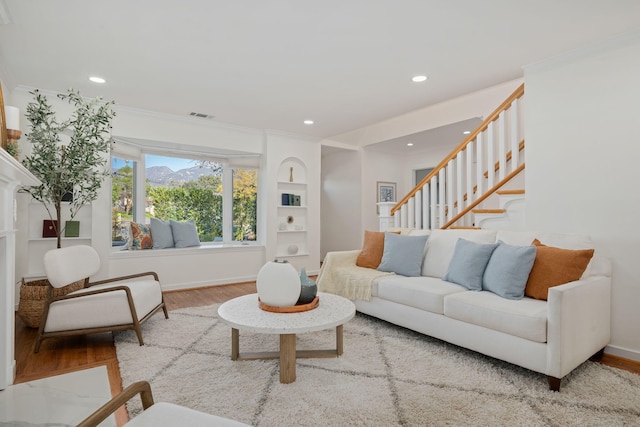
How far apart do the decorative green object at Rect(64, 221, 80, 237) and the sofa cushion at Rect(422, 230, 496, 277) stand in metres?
3.91

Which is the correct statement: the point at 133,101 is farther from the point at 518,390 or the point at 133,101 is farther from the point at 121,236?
the point at 518,390

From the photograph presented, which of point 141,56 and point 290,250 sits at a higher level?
point 141,56

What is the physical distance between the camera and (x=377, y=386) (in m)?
2.09

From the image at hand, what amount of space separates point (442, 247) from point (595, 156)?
1.40 metres

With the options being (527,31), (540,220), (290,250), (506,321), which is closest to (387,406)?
(506,321)

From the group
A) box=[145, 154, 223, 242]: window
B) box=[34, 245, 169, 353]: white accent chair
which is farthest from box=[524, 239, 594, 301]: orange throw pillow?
box=[145, 154, 223, 242]: window

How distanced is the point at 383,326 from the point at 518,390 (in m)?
1.30

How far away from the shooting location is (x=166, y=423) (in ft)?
3.49

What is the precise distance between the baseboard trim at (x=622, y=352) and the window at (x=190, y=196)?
4.69 m

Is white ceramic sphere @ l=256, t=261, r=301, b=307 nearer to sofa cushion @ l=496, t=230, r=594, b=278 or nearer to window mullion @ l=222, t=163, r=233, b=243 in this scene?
sofa cushion @ l=496, t=230, r=594, b=278

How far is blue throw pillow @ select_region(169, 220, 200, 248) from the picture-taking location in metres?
5.08

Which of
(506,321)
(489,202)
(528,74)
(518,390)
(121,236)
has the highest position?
(528,74)

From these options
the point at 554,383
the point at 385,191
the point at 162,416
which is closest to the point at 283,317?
the point at 162,416

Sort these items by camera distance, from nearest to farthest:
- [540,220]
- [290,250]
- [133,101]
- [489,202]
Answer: [540,220] → [133,101] → [489,202] → [290,250]
